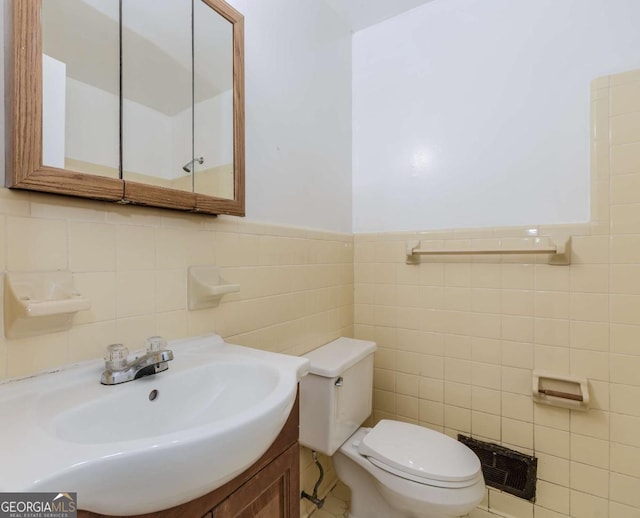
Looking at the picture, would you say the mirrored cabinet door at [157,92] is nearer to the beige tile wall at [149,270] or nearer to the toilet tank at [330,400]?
the beige tile wall at [149,270]

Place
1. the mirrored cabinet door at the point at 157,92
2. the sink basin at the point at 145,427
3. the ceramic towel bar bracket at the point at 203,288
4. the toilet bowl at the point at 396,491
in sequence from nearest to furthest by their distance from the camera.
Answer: the sink basin at the point at 145,427 → the mirrored cabinet door at the point at 157,92 → the ceramic towel bar bracket at the point at 203,288 → the toilet bowl at the point at 396,491

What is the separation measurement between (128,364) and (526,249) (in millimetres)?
1471

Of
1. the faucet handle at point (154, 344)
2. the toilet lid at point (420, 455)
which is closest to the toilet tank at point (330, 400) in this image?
the toilet lid at point (420, 455)

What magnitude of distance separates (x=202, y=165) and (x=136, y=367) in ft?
1.94

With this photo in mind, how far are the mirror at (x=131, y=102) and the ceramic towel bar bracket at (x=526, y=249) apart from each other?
98cm

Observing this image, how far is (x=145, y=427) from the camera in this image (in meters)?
0.70

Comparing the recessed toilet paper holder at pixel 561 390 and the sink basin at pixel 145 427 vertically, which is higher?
the sink basin at pixel 145 427

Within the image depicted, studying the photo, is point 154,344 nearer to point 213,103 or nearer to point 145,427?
point 145,427

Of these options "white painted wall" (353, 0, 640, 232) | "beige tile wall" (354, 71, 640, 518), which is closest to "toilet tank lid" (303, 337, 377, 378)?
"beige tile wall" (354, 71, 640, 518)

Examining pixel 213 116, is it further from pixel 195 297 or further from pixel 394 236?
pixel 394 236

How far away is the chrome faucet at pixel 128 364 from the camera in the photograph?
2.29ft

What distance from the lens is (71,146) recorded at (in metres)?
0.71

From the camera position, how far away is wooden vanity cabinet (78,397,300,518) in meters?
0.60

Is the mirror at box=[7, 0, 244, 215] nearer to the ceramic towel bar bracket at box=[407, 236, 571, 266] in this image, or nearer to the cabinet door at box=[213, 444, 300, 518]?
the cabinet door at box=[213, 444, 300, 518]
